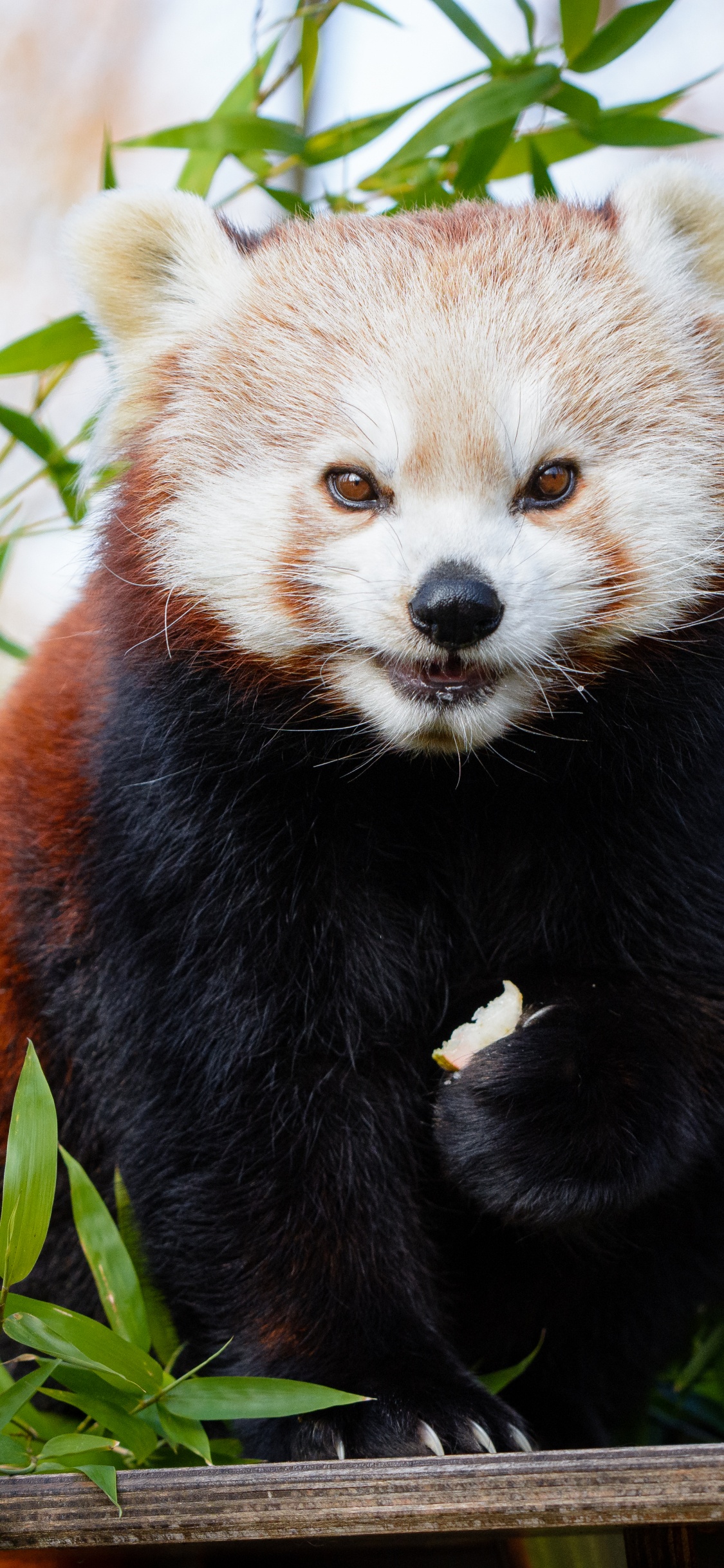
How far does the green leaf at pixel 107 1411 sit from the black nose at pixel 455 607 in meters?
0.98

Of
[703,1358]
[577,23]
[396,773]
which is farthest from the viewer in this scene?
[703,1358]

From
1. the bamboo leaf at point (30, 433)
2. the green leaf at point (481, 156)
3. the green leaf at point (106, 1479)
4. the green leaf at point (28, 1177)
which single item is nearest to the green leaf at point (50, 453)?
the bamboo leaf at point (30, 433)

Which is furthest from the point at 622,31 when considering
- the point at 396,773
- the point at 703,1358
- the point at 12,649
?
the point at 703,1358

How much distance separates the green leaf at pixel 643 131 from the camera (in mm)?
2633

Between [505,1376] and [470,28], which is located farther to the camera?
[470,28]

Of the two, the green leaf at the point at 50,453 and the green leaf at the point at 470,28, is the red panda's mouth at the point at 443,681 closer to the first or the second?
the green leaf at the point at 50,453

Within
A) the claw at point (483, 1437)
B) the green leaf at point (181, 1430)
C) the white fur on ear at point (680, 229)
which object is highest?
the white fur on ear at point (680, 229)

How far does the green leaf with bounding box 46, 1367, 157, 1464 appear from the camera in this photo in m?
1.72

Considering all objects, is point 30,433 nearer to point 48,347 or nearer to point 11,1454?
point 48,347

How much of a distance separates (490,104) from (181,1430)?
7.29 ft

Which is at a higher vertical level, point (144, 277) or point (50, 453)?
point (144, 277)

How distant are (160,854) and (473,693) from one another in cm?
53

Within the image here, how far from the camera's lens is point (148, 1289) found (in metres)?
2.12

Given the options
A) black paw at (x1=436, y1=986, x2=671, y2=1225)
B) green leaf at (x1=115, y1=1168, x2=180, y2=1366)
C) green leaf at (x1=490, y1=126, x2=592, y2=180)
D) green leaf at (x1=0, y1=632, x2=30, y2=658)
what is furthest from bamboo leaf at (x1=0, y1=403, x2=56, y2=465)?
black paw at (x1=436, y1=986, x2=671, y2=1225)
